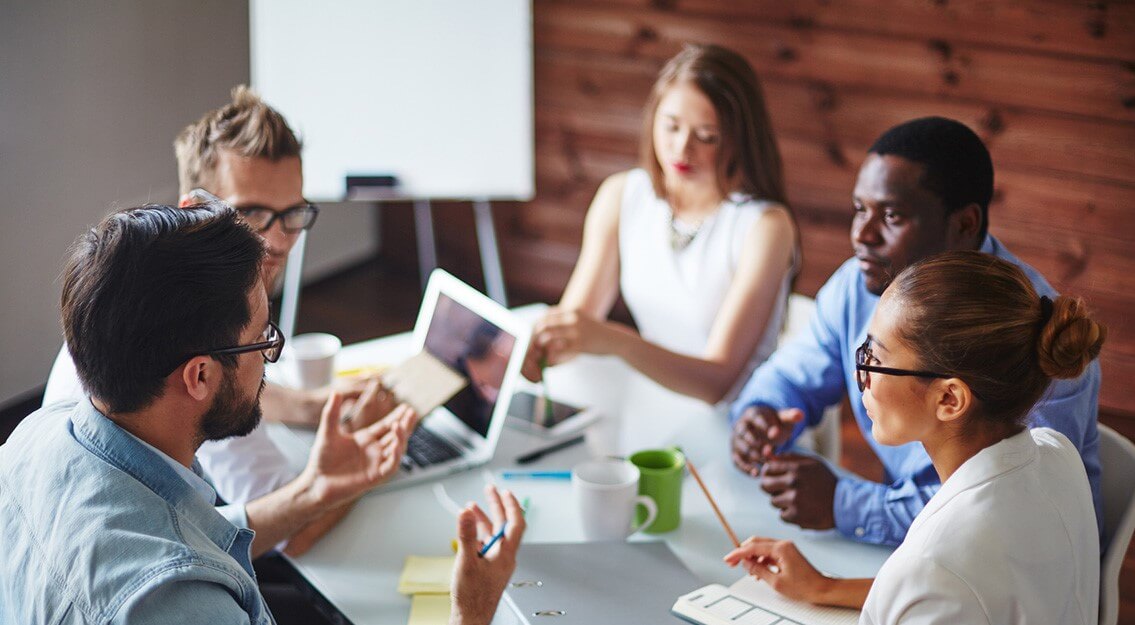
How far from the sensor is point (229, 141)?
1729 millimetres

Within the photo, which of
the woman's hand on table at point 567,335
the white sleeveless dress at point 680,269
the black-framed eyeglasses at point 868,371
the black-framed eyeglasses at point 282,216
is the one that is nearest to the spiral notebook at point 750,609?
the black-framed eyeglasses at point 868,371

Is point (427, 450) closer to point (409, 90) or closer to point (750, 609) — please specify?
point (750, 609)

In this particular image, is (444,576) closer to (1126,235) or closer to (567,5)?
(1126,235)

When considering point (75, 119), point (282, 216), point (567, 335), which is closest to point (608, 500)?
point (567, 335)

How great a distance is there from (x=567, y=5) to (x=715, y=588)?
9.85 feet

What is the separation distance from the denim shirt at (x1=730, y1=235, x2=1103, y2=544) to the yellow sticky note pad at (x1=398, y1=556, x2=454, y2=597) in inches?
22.4

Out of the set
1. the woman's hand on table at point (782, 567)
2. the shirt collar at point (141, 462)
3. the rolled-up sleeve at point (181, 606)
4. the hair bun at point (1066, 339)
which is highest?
the hair bun at point (1066, 339)

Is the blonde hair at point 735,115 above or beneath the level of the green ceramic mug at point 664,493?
above

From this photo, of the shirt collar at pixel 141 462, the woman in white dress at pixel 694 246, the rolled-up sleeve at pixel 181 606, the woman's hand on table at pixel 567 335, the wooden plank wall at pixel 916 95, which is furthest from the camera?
the wooden plank wall at pixel 916 95

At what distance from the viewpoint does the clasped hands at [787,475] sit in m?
1.51

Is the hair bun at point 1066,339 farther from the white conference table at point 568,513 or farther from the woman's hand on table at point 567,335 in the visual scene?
the woman's hand on table at point 567,335

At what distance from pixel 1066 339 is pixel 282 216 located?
1.22 metres

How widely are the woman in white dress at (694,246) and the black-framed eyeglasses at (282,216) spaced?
0.46 metres

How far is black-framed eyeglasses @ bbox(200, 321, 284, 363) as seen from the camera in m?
1.13
